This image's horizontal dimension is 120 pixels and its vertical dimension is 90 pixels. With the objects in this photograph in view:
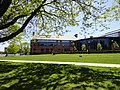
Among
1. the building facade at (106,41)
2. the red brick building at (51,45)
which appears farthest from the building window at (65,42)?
the building facade at (106,41)

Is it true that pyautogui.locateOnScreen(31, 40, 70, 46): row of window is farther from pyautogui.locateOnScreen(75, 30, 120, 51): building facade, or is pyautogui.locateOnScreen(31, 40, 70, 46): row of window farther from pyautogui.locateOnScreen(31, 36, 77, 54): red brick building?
pyautogui.locateOnScreen(75, 30, 120, 51): building facade

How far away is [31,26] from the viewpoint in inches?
902

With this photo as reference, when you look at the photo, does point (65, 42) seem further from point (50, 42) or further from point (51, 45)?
point (50, 42)

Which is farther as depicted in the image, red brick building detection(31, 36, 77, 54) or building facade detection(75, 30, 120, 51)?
red brick building detection(31, 36, 77, 54)

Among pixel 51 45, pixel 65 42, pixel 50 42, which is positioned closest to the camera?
pixel 50 42

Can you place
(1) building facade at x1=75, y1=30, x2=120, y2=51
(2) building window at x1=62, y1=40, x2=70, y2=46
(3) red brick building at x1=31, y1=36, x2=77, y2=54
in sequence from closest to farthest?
1. (1) building facade at x1=75, y1=30, x2=120, y2=51
2. (3) red brick building at x1=31, y1=36, x2=77, y2=54
3. (2) building window at x1=62, y1=40, x2=70, y2=46

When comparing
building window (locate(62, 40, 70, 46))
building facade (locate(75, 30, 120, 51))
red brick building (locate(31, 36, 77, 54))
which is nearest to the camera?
building facade (locate(75, 30, 120, 51))

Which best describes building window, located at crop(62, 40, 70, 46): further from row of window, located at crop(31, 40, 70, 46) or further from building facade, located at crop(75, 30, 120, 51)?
building facade, located at crop(75, 30, 120, 51)

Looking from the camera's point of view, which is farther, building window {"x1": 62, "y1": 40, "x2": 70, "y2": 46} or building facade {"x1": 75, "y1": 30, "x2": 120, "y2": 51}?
building window {"x1": 62, "y1": 40, "x2": 70, "y2": 46}

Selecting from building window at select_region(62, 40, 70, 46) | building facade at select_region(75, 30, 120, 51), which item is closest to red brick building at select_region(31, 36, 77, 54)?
building window at select_region(62, 40, 70, 46)

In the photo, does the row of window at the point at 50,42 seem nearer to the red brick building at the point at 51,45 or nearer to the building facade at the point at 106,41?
the red brick building at the point at 51,45

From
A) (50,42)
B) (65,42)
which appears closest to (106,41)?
(65,42)

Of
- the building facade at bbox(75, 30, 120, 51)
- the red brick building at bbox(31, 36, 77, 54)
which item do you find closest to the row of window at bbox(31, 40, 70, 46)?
the red brick building at bbox(31, 36, 77, 54)

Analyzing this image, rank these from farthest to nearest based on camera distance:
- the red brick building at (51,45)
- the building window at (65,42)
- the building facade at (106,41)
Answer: the building window at (65,42), the red brick building at (51,45), the building facade at (106,41)
